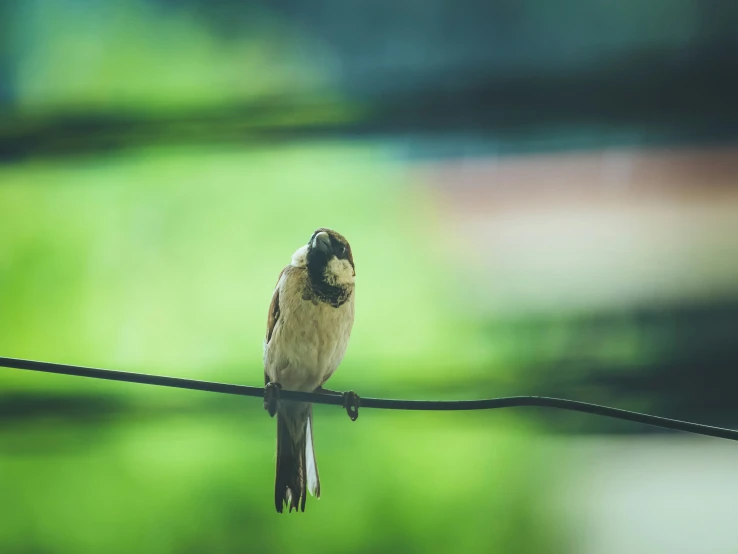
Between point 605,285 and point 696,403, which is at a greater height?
point 605,285

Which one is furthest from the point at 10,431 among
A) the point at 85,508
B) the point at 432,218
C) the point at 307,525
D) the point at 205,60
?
the point at 432,218

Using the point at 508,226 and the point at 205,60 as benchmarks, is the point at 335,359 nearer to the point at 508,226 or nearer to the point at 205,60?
the point at 508,226

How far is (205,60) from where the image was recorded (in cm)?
190

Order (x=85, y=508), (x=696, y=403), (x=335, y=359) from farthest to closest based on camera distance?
(x=85, y=508)
(x=696, y=403)
(x=335, y=359)

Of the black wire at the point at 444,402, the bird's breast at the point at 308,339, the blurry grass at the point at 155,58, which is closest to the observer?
the black wire at the point at 444,402

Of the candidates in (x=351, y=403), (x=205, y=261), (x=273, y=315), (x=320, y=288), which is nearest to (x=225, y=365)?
(x=205, y=261)

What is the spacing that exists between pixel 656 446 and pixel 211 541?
117 centimetres

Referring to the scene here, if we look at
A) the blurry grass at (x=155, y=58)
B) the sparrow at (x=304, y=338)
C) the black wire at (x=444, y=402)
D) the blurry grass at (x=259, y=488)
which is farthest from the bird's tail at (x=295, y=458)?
the blurry grass at (x=155, y=58)

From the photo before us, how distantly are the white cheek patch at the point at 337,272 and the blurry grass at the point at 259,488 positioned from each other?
18.6 inches

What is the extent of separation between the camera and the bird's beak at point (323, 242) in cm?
146

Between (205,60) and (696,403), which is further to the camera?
(205,60)

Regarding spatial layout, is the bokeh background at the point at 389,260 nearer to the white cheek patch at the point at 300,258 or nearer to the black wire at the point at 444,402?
the white cheek patch at the point at 300,258

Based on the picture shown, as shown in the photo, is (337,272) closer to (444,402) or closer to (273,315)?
(273,315)

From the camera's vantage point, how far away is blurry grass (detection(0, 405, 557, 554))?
1749mm
